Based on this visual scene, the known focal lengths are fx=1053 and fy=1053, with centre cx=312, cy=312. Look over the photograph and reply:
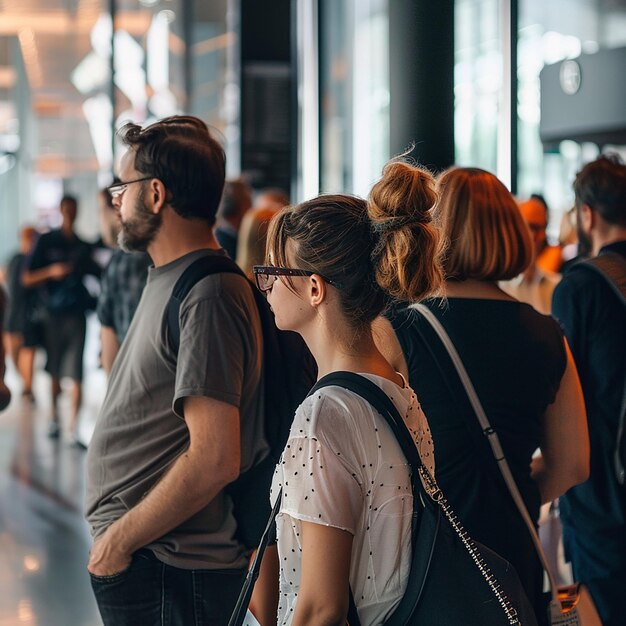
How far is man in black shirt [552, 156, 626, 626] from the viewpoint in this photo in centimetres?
272

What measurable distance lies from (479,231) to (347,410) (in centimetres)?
90

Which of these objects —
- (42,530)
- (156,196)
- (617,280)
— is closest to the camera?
(156,196)

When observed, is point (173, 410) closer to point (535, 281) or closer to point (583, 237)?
point (583, 237)

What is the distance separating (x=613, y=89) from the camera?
20.4 feet

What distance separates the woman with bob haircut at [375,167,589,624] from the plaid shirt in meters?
→ 1.72

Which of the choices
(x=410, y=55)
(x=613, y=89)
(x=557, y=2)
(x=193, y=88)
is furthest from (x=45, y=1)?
(x=410, y=55)

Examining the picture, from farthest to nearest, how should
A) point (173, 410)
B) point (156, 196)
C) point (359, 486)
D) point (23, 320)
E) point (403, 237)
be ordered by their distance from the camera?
point (23, 320)
point (156, 196)
point (173, 410)
point (403, 237)
point (359, 486)

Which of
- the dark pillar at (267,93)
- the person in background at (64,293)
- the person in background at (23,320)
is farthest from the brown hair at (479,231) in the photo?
the person in background at (23,320)

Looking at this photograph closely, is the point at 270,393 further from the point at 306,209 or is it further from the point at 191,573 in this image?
the point at 306,209

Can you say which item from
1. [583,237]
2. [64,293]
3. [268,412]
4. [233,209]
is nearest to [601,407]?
[583,237]

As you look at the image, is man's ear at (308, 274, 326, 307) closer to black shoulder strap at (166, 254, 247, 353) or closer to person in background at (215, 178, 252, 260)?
black shoulder strap at (166, 254, 247, 353)

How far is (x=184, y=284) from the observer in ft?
6.47

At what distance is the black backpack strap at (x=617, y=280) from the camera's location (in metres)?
2.70

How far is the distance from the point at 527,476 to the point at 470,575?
0.83 meters
